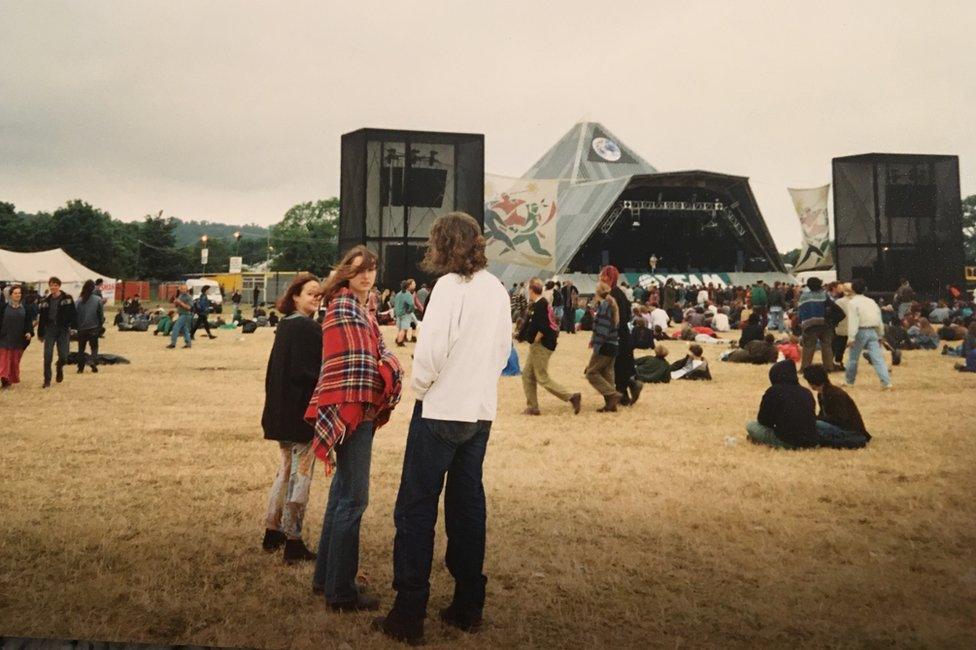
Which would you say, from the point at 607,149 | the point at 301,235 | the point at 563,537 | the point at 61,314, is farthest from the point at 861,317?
the point at 607,149

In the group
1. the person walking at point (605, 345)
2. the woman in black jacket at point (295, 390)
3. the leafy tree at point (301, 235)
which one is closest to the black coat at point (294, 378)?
the woman in black jacket at point (295, 390)

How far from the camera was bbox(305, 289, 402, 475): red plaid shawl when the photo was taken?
293cm

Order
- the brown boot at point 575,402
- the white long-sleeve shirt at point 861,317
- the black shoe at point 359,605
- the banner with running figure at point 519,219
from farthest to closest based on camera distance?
1. the banner with running figure at point 519,219
2. the white long-sleeve shirt at point 861,317
3. the brown boot at point 575,402
4. the black shoe at point 359,605

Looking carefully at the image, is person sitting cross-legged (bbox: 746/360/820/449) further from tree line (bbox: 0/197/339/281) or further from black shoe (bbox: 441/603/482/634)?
tree line (bbox: 0/197/339/281)

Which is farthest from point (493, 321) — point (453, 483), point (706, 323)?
point (706, 323)

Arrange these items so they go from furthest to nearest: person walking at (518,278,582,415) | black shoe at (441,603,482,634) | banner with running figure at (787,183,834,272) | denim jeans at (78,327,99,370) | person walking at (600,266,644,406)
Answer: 1. denim jeans at (78,327,99,370)
2. person walking at (600,266,644,406)
3. person walking at (518,278,582,415)
4. banner with running figure at (787,183,834,272)
5. black shoe at (441,603,482,634)

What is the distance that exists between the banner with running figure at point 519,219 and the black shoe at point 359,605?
224 inches

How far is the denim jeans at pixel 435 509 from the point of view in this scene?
9.14 feet

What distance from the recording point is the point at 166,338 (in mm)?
14406

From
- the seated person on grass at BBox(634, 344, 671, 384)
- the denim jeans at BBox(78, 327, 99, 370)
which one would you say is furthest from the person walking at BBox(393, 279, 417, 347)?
the denim jeans at BBox(78, 327, 99, 370)

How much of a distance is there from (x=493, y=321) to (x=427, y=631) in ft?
4.50

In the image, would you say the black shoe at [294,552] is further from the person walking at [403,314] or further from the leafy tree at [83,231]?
the person walking at [403,314]

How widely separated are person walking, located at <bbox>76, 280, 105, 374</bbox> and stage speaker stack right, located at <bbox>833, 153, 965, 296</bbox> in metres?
8.43

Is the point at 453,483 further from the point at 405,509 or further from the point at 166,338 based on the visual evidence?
the point at 166,338
